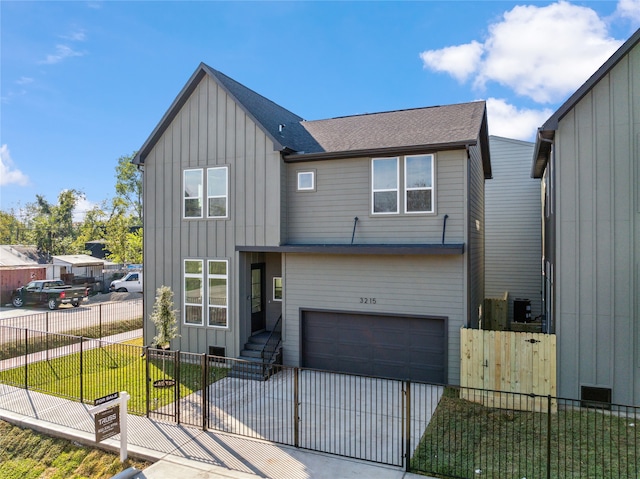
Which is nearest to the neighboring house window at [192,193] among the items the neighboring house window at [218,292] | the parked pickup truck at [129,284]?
the neighboring house window at [218,292]

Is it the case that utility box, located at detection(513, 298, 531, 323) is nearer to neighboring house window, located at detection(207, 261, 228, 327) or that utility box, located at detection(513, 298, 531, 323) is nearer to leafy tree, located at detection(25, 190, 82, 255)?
neighboring house window, located at detection(207, 261, 228, 327)

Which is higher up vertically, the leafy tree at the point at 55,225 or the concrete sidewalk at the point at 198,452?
the leafy tree at the point at 55,225

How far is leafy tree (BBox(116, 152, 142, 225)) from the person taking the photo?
3550 cm

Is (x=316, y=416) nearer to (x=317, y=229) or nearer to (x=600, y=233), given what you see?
(x=317, y=229)

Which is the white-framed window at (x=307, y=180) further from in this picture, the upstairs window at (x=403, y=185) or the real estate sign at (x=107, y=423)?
the real estate sign at (x=107, y=423)

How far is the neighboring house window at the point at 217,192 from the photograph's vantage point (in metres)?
12.1

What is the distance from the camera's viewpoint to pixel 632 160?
8.21 m

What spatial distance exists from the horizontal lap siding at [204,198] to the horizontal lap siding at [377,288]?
1.40 meters

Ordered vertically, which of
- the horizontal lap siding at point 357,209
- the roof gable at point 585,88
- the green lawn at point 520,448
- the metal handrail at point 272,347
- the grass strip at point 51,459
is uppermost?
the roof gable at point 585,88

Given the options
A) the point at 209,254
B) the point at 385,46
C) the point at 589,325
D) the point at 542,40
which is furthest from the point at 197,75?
the point at 589,325

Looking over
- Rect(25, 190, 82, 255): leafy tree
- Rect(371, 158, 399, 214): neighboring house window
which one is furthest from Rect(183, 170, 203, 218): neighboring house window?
Rect(25, 190, 82, 255): leafy tree

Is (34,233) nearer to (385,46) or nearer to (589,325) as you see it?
(385,46)

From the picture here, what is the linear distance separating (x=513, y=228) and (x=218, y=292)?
13.3m

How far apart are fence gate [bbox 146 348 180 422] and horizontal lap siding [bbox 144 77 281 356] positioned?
3.40 feet
